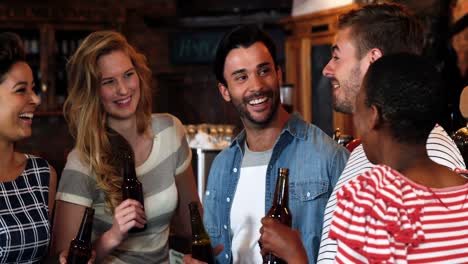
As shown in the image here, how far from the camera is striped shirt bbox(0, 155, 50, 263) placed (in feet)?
6.73

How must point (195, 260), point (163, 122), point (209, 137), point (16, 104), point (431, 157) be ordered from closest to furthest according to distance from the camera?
point (431, 157), point (195, 260), point (16, 104), point (163, 122), point (209, 137)

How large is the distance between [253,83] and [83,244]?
27.7 inches

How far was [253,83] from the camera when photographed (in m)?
1.97

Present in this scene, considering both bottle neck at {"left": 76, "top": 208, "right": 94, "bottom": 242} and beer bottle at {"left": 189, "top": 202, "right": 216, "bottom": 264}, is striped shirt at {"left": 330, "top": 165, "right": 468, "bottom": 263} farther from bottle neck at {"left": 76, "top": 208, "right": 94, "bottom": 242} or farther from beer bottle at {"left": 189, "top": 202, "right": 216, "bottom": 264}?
bottle neck at {"left": 76, "top": 208, "right": 94, "bottom": 242}

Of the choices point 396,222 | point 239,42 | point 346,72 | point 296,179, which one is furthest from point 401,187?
point 239,42

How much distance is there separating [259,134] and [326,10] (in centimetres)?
475

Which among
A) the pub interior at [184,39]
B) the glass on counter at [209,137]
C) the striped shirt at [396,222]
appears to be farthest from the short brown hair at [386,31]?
the pub interior at [184,39]

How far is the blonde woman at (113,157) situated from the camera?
2252 mm

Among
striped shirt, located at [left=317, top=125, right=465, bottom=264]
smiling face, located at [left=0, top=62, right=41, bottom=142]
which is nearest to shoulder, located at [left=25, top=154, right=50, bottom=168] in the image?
smiling face, located at [left=0, top=62, right=41, bottom=142]

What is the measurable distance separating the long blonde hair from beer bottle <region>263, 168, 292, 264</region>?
27.2 inches

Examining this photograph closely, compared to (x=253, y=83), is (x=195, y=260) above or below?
below

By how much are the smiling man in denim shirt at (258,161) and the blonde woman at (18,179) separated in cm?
55

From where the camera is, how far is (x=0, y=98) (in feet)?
7.02

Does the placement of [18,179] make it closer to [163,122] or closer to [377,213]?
[163,122]
